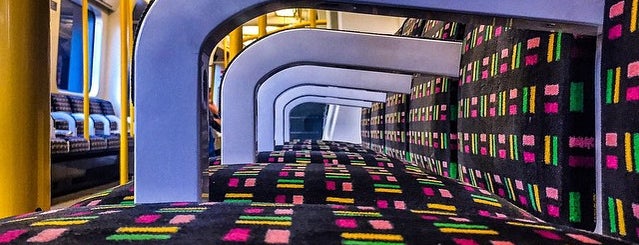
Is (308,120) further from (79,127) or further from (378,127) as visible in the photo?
(79,127)

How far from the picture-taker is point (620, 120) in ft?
1.80

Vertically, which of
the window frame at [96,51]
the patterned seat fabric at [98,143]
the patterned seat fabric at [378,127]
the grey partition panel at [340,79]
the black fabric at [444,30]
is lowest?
the patterned seat fabric at [98,143]

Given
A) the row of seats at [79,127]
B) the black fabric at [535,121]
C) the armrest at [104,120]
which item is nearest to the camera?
the black fabric at [535,121]

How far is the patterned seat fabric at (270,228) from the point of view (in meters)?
0.36

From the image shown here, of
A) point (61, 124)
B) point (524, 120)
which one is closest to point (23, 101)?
point (524, 120)

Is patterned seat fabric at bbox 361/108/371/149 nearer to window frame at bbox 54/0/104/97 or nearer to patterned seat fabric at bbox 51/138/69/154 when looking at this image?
patterned seat fabric at bbox 51/138/69/154

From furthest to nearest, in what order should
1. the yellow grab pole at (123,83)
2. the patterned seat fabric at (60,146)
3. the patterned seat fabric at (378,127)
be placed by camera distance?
the patterned seat fabric at (60,146), the patterned seat fabric at (378,127), the yellow grab pole at (123,83)

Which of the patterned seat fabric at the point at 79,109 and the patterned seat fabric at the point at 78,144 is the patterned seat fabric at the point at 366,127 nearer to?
the patterned seat fabric at the point at 78,144

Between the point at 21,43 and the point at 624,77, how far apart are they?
0.67 meters

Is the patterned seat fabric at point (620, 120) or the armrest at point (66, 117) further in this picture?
the armrest at point (66, 117)

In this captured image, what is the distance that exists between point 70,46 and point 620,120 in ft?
25.1

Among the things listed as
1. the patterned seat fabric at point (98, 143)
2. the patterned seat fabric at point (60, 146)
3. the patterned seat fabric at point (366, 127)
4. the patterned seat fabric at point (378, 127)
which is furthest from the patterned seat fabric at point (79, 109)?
the patterned seat fabric at point (378, 127)

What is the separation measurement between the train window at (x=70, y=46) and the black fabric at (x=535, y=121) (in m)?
6.78

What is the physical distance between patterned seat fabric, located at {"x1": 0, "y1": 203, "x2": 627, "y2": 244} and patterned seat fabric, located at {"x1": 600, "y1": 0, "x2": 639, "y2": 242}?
15cm
